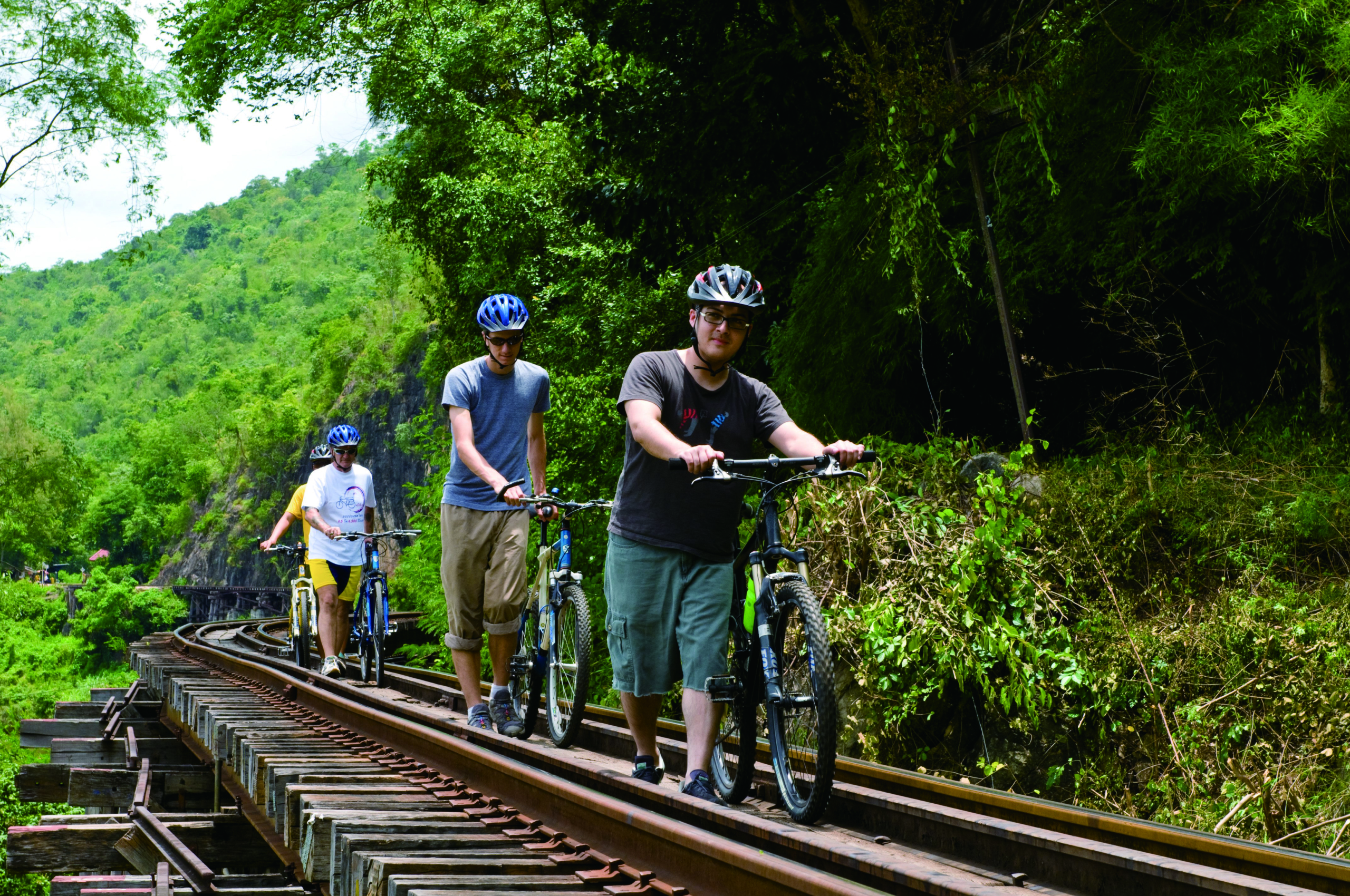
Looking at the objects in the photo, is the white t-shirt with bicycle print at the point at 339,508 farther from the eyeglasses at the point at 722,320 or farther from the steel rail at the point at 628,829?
the eyeglasses at the point at 722,320

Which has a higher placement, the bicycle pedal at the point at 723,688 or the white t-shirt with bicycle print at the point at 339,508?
the white t-shirt with bicycle print at the point at 339,508

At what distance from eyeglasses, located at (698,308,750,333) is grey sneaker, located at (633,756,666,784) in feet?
5.74

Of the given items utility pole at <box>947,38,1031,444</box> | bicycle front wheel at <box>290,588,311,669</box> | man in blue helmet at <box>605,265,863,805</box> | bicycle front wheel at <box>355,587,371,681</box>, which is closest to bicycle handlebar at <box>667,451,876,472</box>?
man in blue helmet at <box>605,265,863,805</box>

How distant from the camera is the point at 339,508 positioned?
9500 millimetres

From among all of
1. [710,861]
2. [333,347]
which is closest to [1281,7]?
[710,861]

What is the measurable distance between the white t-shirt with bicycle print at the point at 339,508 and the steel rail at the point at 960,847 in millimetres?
5154

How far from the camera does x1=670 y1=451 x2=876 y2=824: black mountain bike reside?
3803 millimetres

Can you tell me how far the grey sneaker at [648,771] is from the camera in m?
4.78

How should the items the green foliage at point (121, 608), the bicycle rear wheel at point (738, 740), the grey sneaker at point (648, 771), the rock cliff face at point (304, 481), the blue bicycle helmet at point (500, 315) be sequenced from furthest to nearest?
the rock cliff face at point (304, 481) < the green foliage at point (121, 608) < the blue bicycle helmet at point (500, 315) < the grey sneaker at point (648, 771) < the bicycle rear wheel at point (738, 740)

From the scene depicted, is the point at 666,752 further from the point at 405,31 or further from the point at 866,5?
the point at 405,31

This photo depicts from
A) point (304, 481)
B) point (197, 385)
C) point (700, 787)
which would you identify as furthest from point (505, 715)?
point (197, 385)

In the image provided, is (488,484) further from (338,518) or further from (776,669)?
(338,518)

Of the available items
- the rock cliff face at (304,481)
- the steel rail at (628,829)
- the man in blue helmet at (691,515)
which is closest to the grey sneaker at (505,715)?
the steel rail at (628,829)

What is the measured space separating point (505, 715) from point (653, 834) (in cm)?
271
